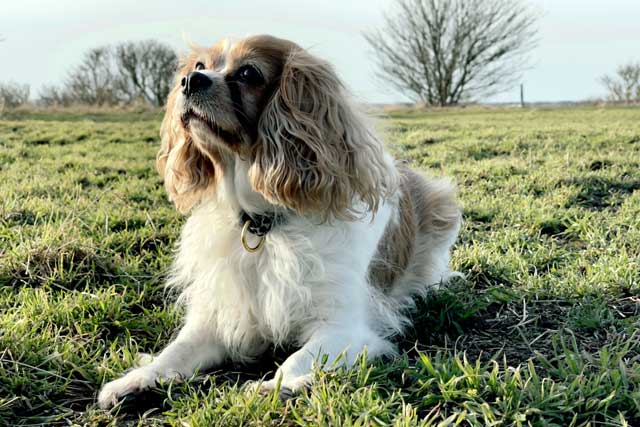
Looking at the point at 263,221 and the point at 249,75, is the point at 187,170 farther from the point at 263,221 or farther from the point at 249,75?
the point at 249,75

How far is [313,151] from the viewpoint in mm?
3111

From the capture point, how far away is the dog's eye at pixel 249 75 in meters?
3.11

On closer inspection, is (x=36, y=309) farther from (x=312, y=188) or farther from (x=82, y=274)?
(x=312, y=188)

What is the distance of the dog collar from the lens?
3.20 metres

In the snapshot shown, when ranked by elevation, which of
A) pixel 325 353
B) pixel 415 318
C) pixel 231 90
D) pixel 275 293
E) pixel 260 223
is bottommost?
pixel 415 318

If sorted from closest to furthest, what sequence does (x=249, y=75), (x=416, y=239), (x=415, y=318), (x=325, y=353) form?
(x=325, y=353) < (x=249, y=75) < (x=415, y=318) < (x=416, y=239)

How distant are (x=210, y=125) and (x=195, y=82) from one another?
202 mm

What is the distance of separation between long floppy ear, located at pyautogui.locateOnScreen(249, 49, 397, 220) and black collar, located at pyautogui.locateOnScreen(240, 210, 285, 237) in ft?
0.54

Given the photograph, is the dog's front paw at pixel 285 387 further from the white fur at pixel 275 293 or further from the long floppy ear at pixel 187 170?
the long floppy ear at pixel 187 170

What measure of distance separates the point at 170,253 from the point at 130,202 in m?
1.63

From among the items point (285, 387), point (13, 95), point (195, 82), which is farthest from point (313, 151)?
point (13, 95)

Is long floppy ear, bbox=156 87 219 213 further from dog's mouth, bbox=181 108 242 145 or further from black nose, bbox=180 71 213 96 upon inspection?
black nose, bbox=180 71 213 96

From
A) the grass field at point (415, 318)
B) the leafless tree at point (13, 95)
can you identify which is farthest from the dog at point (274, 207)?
the leafless tree at point (13, 95)

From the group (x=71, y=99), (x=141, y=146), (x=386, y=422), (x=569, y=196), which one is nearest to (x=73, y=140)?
(x=141, y=146)
